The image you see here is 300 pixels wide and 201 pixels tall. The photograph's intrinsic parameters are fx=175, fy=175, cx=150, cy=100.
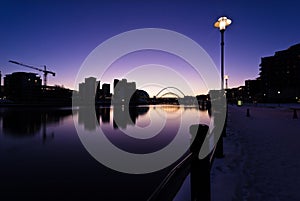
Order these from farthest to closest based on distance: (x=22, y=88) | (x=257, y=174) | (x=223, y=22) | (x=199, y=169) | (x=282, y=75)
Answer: (x=22, y=88) < (x=282, y=75) < (x=223, y=22) < (x=257, y=174) < (x=199, y=169)

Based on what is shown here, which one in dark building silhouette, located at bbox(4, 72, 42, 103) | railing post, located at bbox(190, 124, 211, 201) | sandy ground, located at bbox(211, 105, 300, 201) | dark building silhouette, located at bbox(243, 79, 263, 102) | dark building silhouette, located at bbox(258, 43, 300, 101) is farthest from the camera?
dark building silhouette, located at bbox(4, 72, 42, 103)

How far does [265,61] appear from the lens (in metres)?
118

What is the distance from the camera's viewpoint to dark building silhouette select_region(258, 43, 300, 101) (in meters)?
98.9

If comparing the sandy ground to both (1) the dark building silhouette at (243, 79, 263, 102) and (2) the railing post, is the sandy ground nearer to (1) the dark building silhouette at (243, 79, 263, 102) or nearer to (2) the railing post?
(2) the railing post

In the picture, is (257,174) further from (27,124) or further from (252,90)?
(252,90)

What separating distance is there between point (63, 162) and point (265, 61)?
459 ft

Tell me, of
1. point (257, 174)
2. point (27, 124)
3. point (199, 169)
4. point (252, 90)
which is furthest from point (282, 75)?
point (199, 169)

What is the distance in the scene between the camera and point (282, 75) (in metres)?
108

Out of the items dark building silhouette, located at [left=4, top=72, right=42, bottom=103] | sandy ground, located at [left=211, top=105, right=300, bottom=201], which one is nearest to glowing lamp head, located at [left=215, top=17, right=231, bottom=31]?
sandy ground, located at [left=211, top=105, right=300, bottom=201]

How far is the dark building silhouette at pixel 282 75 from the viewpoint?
98875mm

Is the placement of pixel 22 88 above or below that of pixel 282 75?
below

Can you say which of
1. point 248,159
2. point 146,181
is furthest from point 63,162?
point 248,159

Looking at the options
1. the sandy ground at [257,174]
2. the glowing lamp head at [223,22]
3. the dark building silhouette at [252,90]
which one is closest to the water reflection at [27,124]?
the sandy ground at [257,174]

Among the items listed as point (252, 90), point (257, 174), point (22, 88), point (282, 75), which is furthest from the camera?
point (22, 88)
